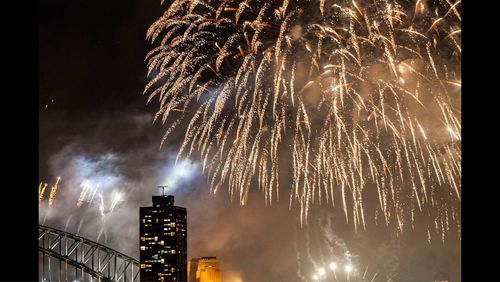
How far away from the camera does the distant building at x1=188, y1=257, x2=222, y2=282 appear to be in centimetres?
10469

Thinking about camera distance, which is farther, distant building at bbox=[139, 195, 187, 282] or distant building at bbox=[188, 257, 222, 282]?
distant building at bbox=[139, 195, 187, 282]

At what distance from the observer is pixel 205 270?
346 ft

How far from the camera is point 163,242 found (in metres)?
106

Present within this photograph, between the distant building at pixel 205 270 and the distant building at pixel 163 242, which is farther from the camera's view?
the distant building at pixel 163 242

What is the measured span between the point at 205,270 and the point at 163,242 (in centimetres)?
797

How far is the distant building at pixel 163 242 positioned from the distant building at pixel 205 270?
171 centimetres

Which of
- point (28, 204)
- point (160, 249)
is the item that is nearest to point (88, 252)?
point (160, 249)

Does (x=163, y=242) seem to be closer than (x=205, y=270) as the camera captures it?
No

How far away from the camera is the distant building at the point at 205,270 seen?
104688 millimetres

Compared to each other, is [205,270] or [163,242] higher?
[163,242]

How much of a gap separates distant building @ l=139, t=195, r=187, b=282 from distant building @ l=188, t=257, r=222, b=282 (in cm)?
171

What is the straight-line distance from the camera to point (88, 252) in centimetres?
8300
